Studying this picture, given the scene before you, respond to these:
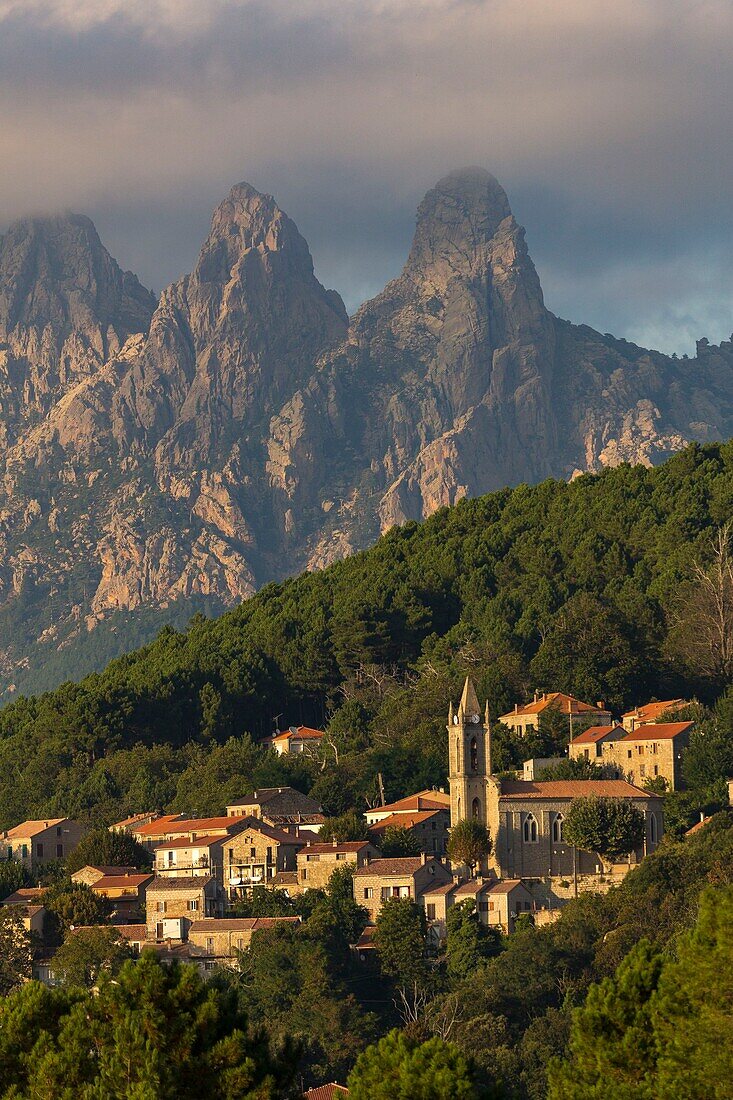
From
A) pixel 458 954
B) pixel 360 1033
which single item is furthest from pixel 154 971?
pixel 458 954

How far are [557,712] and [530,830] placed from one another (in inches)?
510

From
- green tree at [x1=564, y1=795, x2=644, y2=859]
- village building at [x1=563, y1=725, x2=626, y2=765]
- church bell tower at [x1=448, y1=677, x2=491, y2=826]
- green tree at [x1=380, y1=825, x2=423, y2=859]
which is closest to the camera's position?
green tree at [x1=564, y1=795, x2=644, y2=859]

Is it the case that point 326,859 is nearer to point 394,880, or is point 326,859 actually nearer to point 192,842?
point 394,880

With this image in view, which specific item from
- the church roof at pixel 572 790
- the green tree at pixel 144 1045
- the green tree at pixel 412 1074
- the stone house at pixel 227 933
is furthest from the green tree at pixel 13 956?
the green tree at pixel 412 1074

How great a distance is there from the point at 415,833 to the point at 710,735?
1255cm

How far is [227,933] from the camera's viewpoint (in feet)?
268

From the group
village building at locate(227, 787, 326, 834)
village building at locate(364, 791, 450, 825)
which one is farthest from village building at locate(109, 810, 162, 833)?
village building at locate(364, 791, 450, 825)

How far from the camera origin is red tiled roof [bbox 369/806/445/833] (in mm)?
89438

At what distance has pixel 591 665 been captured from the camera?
104 m

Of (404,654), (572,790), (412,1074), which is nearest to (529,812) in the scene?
(572,790)

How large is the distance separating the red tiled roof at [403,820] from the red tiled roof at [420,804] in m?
0.89

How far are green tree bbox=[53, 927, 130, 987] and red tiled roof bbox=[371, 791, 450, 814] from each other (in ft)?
52.2

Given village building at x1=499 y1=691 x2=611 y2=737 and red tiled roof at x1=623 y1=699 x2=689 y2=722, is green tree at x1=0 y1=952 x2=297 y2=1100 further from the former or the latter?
red tiled roof at x1=623 y1=699 x2=689 y2=722

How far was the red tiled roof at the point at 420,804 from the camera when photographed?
92.5 metres
